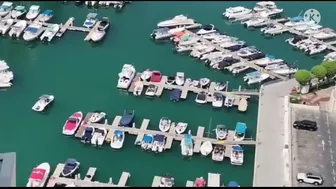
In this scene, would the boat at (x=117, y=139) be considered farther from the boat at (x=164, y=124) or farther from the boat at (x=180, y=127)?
the boat at (x=180, y=127)

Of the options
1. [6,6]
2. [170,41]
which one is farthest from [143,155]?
[6,6]

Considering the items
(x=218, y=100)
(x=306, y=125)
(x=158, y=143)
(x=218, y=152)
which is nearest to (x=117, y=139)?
(x=158, y=143)

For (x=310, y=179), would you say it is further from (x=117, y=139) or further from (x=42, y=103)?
(x=42, y=103)

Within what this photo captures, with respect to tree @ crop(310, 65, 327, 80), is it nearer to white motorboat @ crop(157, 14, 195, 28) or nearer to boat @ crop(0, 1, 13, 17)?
white motorboat @ crop(157, 14, 195, 28)

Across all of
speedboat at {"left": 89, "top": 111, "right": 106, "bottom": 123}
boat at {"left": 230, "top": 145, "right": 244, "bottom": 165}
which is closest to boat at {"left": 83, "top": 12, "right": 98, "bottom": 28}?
speedboat at {"left": 89, "top": 111, "right": 106, "bottom": 123}

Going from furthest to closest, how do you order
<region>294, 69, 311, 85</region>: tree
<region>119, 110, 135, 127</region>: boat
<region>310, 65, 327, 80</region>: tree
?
<region>310, 65, 327, 80</region>: tree < <region>294, 69, 311, 85</region>: tree < <region>119, 110, 135, 127</region>: boat

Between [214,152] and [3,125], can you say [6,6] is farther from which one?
[214,152]
